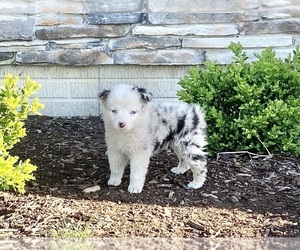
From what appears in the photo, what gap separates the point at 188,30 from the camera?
712 centimetres

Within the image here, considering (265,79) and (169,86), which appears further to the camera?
(169,86)

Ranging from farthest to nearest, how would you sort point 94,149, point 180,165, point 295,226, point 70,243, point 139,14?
point 139,14
point 94,149
point 180,165
point 295,226
point 70,243

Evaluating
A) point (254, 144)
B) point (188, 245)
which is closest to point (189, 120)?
point (254, 144)

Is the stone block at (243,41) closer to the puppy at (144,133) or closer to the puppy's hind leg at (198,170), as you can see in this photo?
the puppy at (144,133)

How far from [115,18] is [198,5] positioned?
0.80 metres

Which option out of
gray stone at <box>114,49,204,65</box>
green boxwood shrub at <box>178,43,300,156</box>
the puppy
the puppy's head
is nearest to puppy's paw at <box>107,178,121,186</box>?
the puppy

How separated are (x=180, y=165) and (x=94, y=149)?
98 cm

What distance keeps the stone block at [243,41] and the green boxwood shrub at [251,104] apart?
97 centimetres

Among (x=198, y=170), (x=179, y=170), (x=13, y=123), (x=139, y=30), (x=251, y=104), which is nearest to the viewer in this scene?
(x=13, y=123)

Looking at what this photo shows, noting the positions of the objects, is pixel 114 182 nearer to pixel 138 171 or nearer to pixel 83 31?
pixel 138 171

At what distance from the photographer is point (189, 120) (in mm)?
5344

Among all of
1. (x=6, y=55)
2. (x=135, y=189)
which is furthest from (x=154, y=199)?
(x=6, y=55)

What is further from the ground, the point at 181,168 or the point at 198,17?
the point at 198,17

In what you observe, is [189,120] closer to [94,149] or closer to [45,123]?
[94,149]
